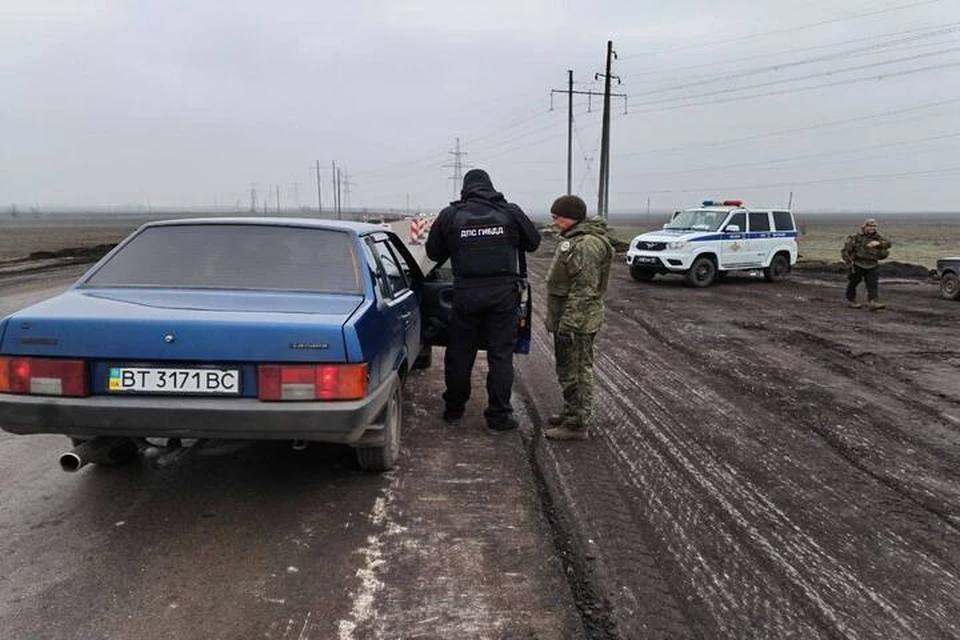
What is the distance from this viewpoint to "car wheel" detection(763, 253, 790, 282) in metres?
17.8

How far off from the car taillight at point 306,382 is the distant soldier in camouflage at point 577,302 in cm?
210

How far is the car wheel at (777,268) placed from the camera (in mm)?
17812

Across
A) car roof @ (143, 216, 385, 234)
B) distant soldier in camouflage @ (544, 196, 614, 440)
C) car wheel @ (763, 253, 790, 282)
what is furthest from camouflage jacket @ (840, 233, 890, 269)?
car roof @ (143, 216, 385, 234)

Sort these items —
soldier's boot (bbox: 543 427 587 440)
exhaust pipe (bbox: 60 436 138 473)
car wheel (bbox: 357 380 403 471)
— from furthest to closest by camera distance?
soldier's boot (bbox: 543 427 587 440), car wheel (bbox: 357 380 403 471), exhaust pipe (bbox: 60 436 138 473)

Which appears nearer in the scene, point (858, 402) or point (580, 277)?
point (580, 277)

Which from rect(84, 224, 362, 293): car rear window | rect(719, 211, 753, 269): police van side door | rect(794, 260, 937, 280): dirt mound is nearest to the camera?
rect(84, 224, 362, 293): car rear window

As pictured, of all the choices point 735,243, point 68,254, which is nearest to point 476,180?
point 735,243

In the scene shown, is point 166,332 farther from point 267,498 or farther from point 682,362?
point 682,362

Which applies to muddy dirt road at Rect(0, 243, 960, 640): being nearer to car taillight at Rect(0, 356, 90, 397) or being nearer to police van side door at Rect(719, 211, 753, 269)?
car taillight at Rect(0, 356, 90, 397)

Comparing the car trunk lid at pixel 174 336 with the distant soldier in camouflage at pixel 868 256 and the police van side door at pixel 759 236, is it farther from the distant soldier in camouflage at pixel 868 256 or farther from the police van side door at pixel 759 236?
the police van side door at pixel 759 236

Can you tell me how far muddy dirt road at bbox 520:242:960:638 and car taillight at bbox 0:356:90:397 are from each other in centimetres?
246

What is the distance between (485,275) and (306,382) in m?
1.92

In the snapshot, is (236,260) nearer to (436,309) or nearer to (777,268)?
(436,309)

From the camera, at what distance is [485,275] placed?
16.4 ft
